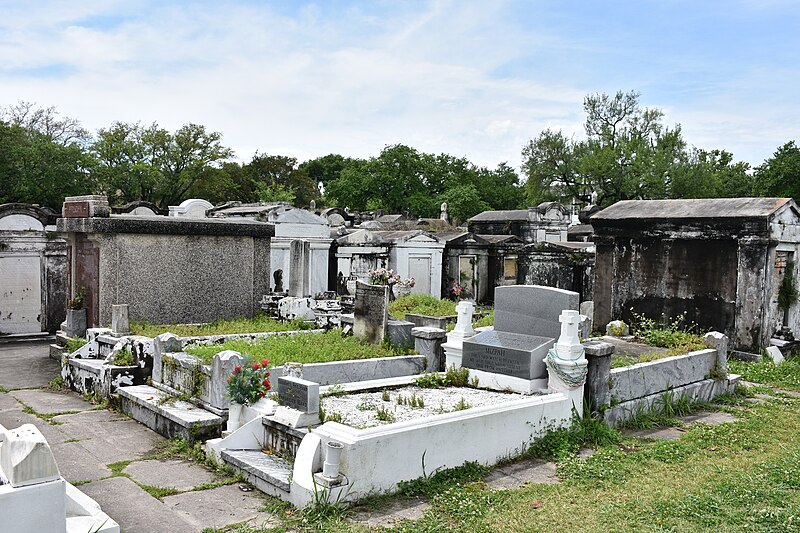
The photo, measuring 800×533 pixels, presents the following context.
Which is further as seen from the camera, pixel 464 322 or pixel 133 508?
pixel 464 322

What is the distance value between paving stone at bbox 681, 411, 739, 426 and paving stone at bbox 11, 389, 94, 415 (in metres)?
8.05

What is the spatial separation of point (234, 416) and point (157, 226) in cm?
573

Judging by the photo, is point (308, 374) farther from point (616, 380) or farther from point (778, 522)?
point (778, 522)

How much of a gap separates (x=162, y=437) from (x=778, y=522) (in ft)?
20.5

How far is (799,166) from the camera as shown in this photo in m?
28.5

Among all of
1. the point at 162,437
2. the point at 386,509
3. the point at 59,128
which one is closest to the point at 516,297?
the point at 386,509

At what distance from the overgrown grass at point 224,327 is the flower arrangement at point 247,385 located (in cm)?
392

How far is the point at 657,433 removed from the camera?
8117mm

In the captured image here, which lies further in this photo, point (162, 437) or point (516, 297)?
point (516, 297)

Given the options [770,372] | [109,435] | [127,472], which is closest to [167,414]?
[109,435]

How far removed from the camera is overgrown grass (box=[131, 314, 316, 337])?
35.4ft

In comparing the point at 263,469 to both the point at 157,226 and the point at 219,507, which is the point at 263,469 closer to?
the point at 219,507

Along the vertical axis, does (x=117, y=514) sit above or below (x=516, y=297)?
below

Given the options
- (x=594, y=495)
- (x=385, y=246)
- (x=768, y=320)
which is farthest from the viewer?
(x=385, y=246)
